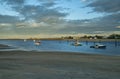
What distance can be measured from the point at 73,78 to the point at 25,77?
3.70 metres

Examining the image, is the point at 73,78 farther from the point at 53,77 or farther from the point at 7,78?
the point at 7,78

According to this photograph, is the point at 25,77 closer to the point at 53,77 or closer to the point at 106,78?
the point at 53,77

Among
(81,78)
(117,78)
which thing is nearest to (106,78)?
(117,78)

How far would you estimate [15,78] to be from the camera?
16.7 m

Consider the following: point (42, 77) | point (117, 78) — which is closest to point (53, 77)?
point (42, 77)

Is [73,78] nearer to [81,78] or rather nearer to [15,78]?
[81,78]

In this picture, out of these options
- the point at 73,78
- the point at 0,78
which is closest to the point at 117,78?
the point at 73,78

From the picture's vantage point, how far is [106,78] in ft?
55.9

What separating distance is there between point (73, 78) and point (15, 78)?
14.2 ft

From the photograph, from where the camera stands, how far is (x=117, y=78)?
17.0 m

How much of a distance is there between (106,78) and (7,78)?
24.5 ft

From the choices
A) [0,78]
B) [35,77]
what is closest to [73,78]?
[35,77]

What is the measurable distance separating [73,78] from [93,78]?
4.97ft

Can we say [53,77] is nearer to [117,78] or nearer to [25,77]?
[25,77]
